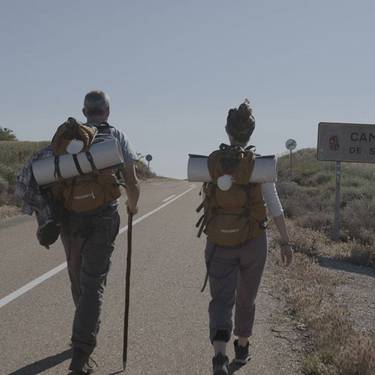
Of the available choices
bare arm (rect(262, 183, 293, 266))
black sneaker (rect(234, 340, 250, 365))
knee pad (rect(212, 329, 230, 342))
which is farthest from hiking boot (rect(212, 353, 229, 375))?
bare arm (rect(262, 183, 293, 266))

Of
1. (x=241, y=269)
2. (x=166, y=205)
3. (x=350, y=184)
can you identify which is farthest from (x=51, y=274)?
(x=350, y=184)

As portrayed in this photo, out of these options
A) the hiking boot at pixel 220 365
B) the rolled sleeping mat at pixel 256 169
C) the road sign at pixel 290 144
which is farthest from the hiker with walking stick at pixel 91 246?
the road sign at pixel 290 144

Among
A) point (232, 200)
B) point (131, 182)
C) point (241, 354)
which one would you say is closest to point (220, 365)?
point (241, 354)

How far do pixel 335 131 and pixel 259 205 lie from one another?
11.7m

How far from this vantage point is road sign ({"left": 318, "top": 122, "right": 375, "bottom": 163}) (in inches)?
621

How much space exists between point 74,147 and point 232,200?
1.17 meters

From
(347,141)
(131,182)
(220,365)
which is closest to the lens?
(220,365)

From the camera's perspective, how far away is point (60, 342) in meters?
5.68

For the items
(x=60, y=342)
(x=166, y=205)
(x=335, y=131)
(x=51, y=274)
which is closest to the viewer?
(x=60, y=342)

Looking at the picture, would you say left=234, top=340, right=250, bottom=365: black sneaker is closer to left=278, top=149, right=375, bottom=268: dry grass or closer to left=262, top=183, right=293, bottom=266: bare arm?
left=262, top=183, right=293, bottom=266: bare arm

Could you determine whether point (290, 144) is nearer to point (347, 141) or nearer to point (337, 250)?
point (347, 141)

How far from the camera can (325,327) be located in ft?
19.3

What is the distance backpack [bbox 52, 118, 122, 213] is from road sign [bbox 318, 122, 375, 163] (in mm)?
11687

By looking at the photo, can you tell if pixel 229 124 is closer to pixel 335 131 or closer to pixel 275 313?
pixel 275 313
